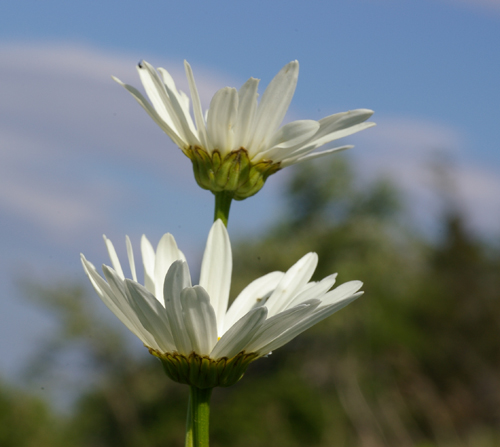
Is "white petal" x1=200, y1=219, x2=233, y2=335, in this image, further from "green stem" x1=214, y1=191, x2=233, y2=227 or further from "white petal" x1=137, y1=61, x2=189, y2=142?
"white petal" x1=137, y1=61, x2=189, y2=142

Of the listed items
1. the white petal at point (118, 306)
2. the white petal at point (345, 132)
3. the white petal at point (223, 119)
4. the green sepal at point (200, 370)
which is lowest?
the green sepal at point (200, 370)

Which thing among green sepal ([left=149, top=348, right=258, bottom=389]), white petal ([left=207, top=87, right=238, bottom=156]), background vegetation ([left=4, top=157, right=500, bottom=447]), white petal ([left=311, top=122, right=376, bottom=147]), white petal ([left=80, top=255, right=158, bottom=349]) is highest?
white petal ([left=207, top=87, right=238, bottom=156])

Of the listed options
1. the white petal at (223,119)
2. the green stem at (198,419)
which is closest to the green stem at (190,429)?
the green stem at (198,419)

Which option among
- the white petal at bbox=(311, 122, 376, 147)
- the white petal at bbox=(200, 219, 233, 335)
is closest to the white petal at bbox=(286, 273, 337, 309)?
the white petal at bbox=(200, 219, 233, 335)

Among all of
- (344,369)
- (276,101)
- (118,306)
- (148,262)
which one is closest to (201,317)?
(118,306)

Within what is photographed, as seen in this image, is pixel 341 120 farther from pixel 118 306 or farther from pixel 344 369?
pixel 344 369

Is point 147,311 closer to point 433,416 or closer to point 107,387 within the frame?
point 433,416

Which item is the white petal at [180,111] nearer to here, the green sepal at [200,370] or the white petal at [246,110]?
the white petal at [246,110]
